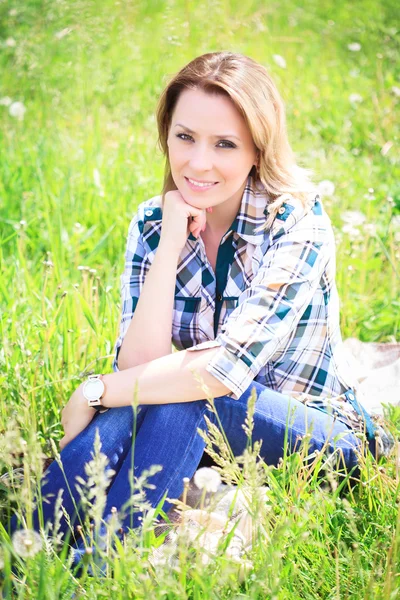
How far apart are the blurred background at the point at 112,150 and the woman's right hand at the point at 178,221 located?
36cm

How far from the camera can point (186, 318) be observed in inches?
88.5

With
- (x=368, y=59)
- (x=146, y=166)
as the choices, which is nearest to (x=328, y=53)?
(x=368, y=59)

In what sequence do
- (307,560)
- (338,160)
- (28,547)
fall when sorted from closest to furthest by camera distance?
(28,547) → (307,560) → (338,160)

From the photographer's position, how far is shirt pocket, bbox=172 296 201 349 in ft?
7.33

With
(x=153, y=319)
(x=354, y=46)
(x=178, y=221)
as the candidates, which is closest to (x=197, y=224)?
(x=178, y=221)

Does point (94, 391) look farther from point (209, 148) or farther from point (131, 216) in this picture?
point (131, 216)

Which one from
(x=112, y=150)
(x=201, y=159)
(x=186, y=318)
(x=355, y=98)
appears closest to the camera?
(x=201, y=159)

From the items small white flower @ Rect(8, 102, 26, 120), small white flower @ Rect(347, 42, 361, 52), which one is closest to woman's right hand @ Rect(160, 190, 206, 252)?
small white flower @ Rect(8, 102, 26, 120)

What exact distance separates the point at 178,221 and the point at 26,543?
1172 mm

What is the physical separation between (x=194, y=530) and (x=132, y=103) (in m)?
3.38

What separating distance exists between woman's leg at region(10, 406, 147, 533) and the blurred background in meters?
0.14

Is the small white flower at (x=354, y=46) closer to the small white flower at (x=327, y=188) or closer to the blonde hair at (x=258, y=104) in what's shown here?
the small white flower at (x=327, y=188)

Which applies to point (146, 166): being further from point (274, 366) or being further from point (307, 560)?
point (307, 560)

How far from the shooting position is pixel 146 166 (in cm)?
364
